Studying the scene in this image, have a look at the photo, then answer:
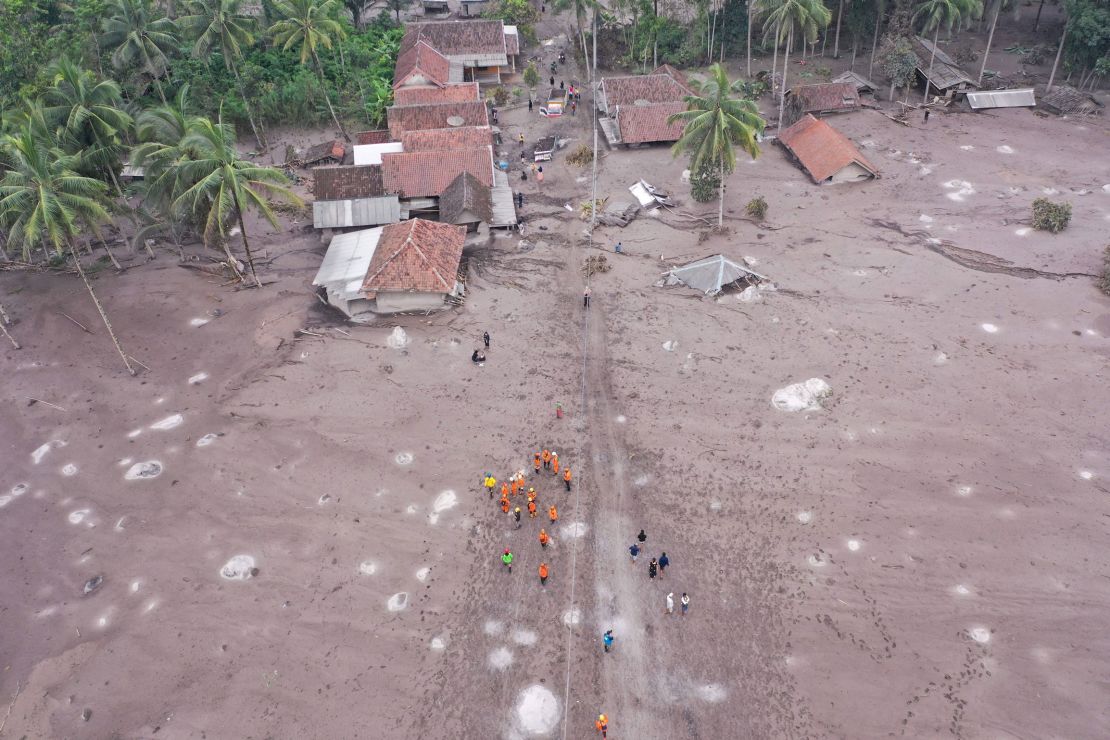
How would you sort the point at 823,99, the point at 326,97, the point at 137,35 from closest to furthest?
1. the point at 137,35
2. the point at 823,99
3. the point at 326,97

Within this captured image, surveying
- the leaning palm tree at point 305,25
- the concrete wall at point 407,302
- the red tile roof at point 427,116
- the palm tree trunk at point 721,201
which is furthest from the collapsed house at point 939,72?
the leaning palm tree at point 305,25

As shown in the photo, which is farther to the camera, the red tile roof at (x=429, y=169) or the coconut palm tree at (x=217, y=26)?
the coconut palm tree at (x=217, y=26)

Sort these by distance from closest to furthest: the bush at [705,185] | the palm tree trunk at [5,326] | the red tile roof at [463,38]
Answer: the palm tree trunk at [5,326] < the bush at [705,185] < the red tile roof at [463,38]

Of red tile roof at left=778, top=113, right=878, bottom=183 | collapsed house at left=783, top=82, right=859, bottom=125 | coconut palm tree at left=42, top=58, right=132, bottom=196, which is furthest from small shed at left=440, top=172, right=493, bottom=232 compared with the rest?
collapsed house at left=783, top=82, right=859, bottom=125

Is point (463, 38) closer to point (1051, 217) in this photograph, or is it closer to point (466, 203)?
point (466, 203)

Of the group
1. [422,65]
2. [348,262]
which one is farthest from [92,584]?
[422,65]

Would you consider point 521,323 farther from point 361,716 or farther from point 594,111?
point 594,111

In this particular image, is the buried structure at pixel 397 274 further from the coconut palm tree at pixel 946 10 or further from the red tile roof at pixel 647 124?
the coconut palm tree at pixel 946 10
